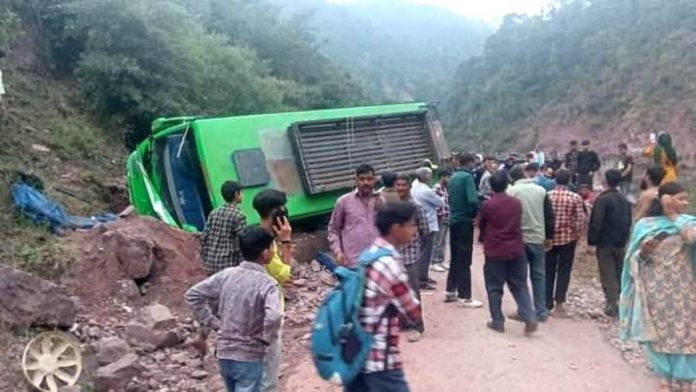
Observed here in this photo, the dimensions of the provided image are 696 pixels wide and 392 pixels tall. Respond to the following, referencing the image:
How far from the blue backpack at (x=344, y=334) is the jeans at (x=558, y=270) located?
15.9ft

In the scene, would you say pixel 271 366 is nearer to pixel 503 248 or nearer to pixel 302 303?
pixel 503 248

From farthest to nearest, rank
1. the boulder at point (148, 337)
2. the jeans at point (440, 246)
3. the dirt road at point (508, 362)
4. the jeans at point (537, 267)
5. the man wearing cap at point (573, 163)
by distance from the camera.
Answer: the man wearing cap at point (573, 163)
the jeans at point (440, 246)
the jeans at point (537, 267)
the boulder at point (148, 337)
the dirt road at point (508, 362)

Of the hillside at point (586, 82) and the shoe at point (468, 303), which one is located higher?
the hillside at point (586, 82)

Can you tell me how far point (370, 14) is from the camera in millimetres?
112312

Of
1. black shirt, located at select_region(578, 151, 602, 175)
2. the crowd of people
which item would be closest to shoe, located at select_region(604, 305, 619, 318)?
the crowd of people

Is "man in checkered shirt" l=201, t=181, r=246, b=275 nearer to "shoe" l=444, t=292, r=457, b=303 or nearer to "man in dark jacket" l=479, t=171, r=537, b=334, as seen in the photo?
"man in dark jacket" l=479, t=171, r=537, b=334

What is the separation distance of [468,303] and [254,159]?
381 cm

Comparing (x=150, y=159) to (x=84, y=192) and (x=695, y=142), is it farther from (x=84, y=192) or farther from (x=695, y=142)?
(x=695, y=142)

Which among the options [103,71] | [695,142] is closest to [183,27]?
[103,71]

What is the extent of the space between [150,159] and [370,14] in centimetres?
10576

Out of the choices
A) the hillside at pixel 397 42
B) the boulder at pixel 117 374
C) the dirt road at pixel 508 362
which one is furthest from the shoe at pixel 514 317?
the hillside at pixel 397 42

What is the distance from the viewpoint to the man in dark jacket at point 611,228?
A: 7.46 m

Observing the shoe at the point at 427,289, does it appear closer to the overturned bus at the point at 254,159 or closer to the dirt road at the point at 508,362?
the dirt road at the point at 508,362

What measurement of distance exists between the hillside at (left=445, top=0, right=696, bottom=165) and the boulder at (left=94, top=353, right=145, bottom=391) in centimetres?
2720
